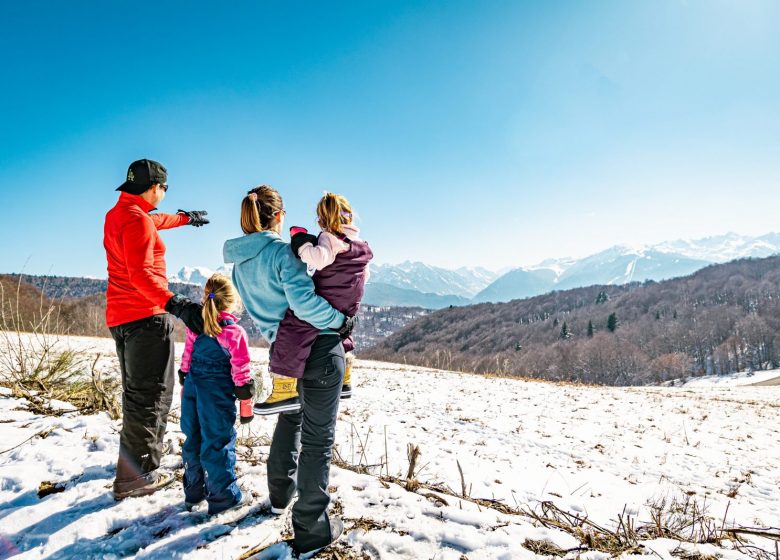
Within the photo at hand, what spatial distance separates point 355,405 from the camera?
8297 millimetres

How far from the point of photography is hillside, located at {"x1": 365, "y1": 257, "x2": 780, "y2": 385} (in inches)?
3578

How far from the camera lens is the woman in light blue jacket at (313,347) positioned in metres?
2.44

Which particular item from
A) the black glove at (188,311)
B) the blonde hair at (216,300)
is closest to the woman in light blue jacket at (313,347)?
the blonde hair at (216,300)


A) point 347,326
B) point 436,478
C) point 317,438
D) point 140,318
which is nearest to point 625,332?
point 436,478

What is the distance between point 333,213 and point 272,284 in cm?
64

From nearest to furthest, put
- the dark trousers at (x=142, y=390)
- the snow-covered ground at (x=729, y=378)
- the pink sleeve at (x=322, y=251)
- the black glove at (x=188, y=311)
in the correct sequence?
the pink sleeve at (x=322, y=251) → the black glove at (x=188, y=311) → the dark trousers at (x=142, y=390) → the snow-covered ground at (x=729, y=378)

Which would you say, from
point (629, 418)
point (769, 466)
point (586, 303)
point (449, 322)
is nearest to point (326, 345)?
point (769, 466)

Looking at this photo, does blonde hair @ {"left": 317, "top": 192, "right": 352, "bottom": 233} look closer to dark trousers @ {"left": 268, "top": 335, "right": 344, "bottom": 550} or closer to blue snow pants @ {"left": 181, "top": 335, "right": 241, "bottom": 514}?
dark trousers @ {"left": 268, "top": 335, "right": 344, "bottom": 550}

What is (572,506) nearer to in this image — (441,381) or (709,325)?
(441,381)

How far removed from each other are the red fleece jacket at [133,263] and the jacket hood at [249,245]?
827mm

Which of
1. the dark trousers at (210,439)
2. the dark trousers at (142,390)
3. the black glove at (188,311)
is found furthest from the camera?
the dark trousers at (142,390)

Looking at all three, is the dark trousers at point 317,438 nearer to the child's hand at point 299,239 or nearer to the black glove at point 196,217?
the child's hand at point 299,239

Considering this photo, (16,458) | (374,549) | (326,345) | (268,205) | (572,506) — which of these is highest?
(268,205)

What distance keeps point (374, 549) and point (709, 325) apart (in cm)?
14106
